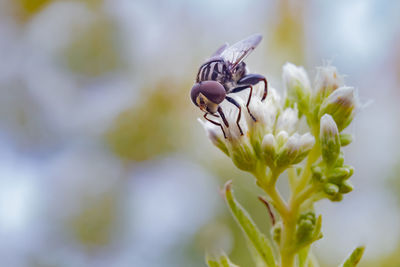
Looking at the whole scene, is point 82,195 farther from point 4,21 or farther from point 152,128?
point 4,21

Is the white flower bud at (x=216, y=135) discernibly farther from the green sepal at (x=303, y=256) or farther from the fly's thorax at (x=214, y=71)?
the green sepal at (x=303, y=256)

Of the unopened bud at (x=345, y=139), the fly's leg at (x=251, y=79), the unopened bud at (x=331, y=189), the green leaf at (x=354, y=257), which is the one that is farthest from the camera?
the fly's leg at (x=251, y=79)

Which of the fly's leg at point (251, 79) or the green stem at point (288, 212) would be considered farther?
the fly's leg at point (251, 79)

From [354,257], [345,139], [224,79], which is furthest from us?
[224,79]

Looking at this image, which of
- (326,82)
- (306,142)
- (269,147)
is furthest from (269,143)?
(326,82)

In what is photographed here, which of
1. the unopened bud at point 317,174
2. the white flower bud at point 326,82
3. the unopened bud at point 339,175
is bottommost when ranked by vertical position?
the unopened bud at point 339,175

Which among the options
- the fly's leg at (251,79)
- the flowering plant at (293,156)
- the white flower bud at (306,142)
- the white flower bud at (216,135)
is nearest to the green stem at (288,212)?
the flowering plant at (293,156)

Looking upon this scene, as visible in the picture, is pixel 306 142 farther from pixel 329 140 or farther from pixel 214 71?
pixel 214 71

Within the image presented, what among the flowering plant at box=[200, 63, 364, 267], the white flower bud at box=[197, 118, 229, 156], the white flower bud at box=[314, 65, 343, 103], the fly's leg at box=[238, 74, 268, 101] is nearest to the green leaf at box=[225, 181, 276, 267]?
the flowering plant at box=[200, 63, 364, 267]
